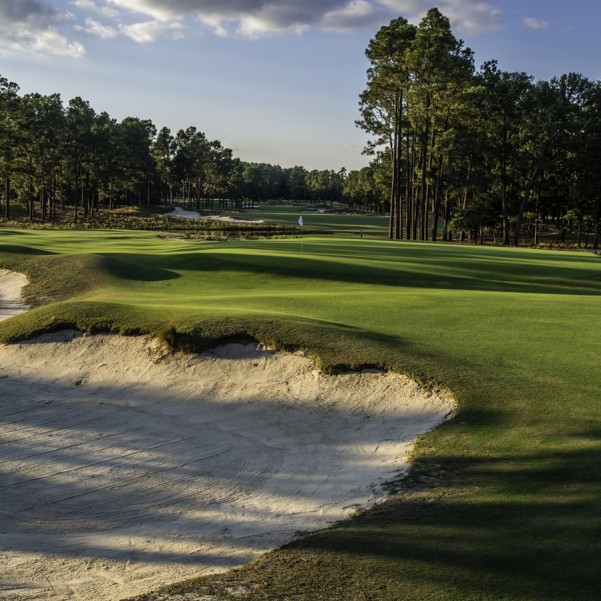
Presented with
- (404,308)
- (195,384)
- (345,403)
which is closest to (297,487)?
(345,403)

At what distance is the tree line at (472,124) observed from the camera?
60188 mm

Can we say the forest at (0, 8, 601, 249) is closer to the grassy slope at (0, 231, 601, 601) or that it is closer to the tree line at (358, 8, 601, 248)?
the tree line at (358, 8, 601, 248)

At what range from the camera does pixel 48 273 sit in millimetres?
27359

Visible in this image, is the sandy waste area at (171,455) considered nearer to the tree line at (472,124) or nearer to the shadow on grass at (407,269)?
the shadow on grass at (407,269)

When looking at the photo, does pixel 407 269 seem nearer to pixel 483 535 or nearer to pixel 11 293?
pixel 11 293

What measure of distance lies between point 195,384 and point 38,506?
509cm

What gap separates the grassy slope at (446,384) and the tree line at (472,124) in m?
38.4

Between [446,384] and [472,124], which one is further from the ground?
[472,124]

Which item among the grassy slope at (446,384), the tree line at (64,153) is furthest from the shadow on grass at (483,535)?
the tree line at (64,153)

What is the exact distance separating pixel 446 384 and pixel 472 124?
62.0 meters

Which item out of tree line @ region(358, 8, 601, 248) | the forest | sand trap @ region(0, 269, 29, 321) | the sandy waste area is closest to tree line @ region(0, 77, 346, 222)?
the forest

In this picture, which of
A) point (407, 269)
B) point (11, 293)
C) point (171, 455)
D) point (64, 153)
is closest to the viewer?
point (171, 455)

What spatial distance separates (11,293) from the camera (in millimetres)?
25500

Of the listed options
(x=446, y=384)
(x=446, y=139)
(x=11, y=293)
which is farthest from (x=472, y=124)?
(x=446, y=384)
